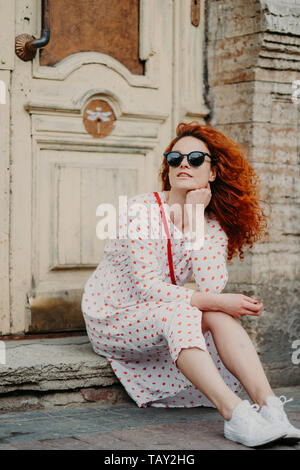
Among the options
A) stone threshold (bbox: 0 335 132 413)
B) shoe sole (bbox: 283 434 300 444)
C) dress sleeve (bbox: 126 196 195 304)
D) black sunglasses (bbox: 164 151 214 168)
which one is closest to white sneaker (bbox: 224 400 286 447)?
shoe sole (bbox: 283 434 300 444)

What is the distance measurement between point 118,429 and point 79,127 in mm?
1897

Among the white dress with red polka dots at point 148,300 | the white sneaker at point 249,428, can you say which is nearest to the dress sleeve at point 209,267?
→ the white dress with red polka dots at point 148,300

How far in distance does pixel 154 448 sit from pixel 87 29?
101 inches

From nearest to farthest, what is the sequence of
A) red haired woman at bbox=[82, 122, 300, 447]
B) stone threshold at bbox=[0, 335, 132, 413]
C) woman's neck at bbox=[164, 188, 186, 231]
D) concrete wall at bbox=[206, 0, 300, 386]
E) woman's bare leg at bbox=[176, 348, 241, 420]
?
woman's bare leg at bbox=[176, 348, 241, 420] < red haired woman at bbox=[82, 122, 300, 447] < stone threshold at bbox=[0, 335, 132, 413] < woman's neck at bbox=[164, 188, 186, 231] < concrete wall at bbox=[206, 0, 300, 386]

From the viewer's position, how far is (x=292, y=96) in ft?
15.6

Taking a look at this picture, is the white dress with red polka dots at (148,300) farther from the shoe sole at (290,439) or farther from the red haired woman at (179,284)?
the shoe sole at (290,439)

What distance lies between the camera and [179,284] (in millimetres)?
3887

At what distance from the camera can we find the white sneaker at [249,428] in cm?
300

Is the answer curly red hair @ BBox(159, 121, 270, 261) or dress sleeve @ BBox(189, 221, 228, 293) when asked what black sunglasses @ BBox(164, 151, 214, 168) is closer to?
curly red hair @ BBox(159, 121, 270, 261)

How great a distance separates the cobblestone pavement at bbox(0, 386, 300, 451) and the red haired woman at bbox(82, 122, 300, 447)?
6.1 inches

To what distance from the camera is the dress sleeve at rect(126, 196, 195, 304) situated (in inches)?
139

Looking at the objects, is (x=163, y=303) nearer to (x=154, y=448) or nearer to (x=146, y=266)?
(x=146, y=266)

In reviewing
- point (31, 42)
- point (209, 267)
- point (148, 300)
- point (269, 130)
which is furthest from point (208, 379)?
point (31, 42)
